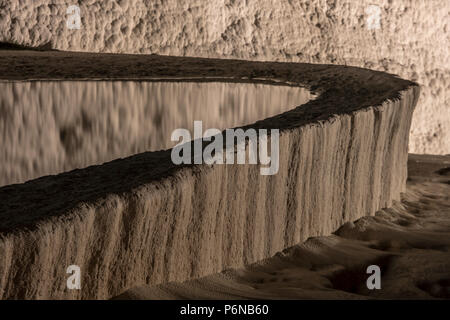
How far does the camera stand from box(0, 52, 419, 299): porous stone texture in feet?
6.21

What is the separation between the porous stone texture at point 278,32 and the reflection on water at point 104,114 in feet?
5.82

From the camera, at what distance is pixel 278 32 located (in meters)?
6.39

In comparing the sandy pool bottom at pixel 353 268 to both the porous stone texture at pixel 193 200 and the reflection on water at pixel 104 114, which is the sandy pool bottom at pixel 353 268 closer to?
the porous stone texture at pixel 193 200

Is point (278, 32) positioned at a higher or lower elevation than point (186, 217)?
higher

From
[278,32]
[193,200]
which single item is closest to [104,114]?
[193,200]

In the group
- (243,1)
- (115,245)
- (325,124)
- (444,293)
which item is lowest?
(444,293)

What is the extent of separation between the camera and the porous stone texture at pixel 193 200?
6.21ft

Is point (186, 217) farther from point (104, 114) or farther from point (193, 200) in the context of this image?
point (104, 114)

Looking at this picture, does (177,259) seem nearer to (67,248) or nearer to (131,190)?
(131,190)

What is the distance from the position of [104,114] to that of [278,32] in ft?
10.3

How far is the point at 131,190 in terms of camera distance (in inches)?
81.4

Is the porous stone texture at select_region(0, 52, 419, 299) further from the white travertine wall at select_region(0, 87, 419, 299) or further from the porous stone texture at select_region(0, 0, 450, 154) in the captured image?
the porous stone texture at select_region(0, 0, 450, 154)
